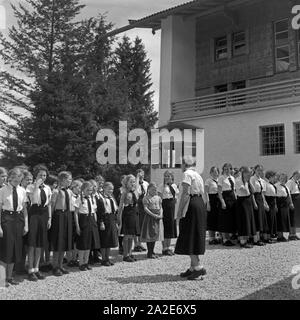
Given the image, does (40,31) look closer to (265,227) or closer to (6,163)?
(6,163)

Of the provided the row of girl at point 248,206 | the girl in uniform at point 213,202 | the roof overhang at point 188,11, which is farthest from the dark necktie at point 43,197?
the roof overhang at point 188,11

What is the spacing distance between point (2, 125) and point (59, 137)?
601 centimetres

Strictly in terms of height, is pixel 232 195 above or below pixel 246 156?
below

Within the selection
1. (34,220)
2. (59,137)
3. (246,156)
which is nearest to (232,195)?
(34,220)

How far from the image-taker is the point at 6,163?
2312cm

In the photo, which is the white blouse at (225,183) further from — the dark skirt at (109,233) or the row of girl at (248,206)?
the dark skirt at (109,233)

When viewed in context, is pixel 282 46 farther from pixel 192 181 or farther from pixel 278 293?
pixel 278 293

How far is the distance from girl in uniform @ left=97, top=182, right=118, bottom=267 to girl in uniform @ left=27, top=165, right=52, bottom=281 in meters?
1.31

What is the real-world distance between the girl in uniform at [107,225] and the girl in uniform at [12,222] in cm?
183

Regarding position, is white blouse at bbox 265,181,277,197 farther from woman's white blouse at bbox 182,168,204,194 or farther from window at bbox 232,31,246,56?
window at bbox 232,31,246,56

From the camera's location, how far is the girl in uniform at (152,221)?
9.50 meters

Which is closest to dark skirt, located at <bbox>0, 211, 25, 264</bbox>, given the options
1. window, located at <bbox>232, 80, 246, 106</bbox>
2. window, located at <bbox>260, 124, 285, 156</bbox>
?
window, located at <bbox>260, 124, 285, 156</bbox>

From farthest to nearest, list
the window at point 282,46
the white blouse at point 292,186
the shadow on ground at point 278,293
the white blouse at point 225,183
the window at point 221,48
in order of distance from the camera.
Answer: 1. the window at point 221,48
2. the window at point 282,46
3. the white blouse at point 292,186
4. the white blouse at point 225,183
5. the shadow on ground at point 278,293

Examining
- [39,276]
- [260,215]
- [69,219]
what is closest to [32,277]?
[39,276]
